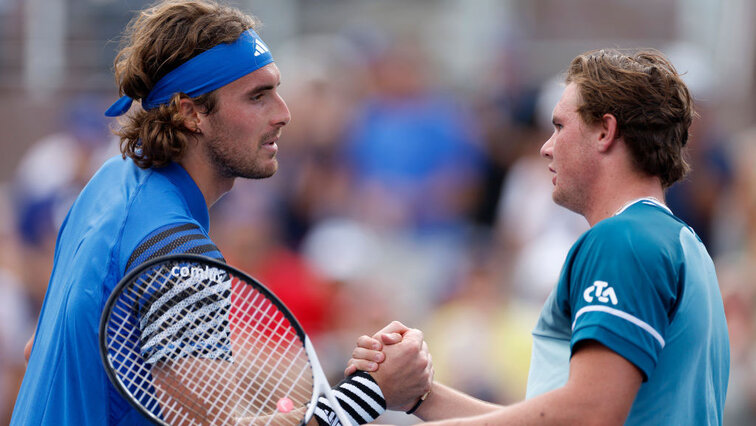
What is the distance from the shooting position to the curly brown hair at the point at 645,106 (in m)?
3.11

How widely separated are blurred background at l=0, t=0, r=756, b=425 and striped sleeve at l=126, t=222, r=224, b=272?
144 inches

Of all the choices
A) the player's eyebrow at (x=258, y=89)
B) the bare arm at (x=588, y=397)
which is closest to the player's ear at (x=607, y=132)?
the bare arm at (x=588, y=397)

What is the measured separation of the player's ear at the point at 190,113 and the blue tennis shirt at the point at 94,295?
34cm

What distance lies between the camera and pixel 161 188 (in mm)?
3262

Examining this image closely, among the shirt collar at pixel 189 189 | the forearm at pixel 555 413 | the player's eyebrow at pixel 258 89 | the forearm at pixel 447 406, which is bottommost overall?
the forearm at pixel 447 406

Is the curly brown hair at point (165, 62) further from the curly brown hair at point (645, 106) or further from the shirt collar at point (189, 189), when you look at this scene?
the curly brown hair at point (645, 106)

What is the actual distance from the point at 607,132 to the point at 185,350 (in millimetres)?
1458

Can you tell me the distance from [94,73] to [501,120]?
4.14m

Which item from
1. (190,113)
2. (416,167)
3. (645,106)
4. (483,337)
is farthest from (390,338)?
(416,167)

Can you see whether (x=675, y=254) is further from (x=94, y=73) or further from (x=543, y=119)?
(x=94, y=73)

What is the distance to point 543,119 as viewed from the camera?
789cm

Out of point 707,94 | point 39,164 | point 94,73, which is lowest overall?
point 39,164

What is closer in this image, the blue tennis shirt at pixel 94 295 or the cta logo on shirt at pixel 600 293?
the cta logo on shirt at pixel 600 293

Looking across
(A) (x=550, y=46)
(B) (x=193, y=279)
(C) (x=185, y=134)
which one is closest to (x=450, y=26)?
(A) (x=550, y=46)
